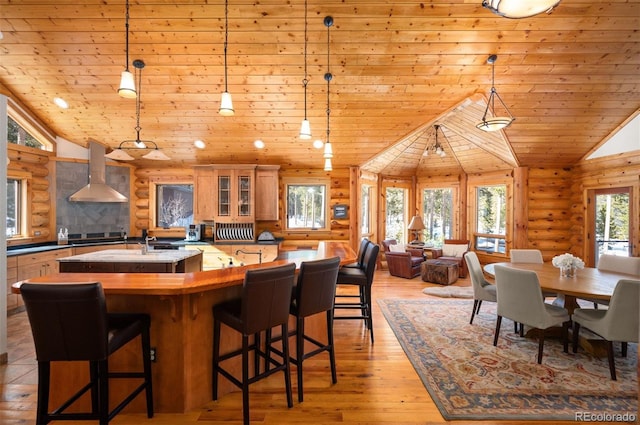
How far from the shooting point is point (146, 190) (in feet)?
22.5

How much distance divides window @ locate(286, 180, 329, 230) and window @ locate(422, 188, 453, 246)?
9.93 ft

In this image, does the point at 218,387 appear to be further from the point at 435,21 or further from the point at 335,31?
the point at 435,21

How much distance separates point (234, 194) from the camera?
6.32 meters

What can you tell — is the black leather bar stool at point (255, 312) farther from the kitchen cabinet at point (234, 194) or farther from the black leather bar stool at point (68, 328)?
the kitchen cabinet at point (234, 194)

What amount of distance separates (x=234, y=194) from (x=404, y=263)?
154 inches

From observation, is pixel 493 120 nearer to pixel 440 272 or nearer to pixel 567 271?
pixel 567 271

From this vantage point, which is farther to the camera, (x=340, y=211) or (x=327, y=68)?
(x=340, y=211)

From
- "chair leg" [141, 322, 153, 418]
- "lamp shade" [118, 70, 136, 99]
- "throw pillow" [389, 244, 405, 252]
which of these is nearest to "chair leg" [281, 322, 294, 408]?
"chair leg" [141, 322, 153, 418]

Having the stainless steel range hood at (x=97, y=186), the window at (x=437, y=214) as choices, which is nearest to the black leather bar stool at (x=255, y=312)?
the stainless steel range hood at (x=97, y=186)

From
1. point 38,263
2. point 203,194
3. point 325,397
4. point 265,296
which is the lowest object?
point 325,397

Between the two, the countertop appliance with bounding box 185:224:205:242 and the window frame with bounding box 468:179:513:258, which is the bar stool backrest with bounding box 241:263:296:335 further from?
the window frame with bounding box 468:179:513:258

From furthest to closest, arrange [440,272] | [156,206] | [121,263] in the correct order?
1. [156,206]
2. [440,272]
3. [121,263]

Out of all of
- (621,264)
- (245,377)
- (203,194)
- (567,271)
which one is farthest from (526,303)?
(203,194)

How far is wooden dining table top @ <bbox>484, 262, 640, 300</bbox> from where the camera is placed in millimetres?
2941
